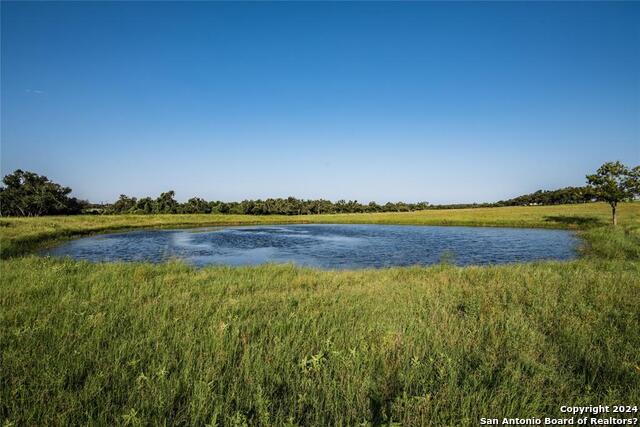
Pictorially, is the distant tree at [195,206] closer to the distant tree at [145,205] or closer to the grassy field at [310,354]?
the distant tree at [145,205]

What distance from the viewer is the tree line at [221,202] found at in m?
37.3

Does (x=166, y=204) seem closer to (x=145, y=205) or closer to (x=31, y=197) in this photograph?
(x=145, y=205)

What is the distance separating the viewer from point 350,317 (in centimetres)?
677

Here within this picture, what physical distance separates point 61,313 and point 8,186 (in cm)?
13268

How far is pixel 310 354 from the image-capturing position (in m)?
4.82

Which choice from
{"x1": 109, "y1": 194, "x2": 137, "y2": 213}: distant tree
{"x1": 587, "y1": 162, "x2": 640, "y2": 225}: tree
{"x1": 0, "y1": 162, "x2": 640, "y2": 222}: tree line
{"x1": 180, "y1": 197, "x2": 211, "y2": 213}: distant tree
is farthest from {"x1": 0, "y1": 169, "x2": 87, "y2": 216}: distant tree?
{"x1": 587, "y1": 162, "x2": 640, "y2": 225}: tree

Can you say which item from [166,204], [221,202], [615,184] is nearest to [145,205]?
[166,204]

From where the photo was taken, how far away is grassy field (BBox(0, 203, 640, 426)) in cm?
356

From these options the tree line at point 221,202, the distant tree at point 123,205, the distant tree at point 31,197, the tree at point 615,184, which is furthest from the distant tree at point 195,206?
the tree at point 615,184

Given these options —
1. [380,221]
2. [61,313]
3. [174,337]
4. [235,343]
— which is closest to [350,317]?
[235,343]

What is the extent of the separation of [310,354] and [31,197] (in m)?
125

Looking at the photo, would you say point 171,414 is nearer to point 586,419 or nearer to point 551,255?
point 586,419

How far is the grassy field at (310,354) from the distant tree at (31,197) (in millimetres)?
115905

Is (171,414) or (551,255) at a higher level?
(171,414)
